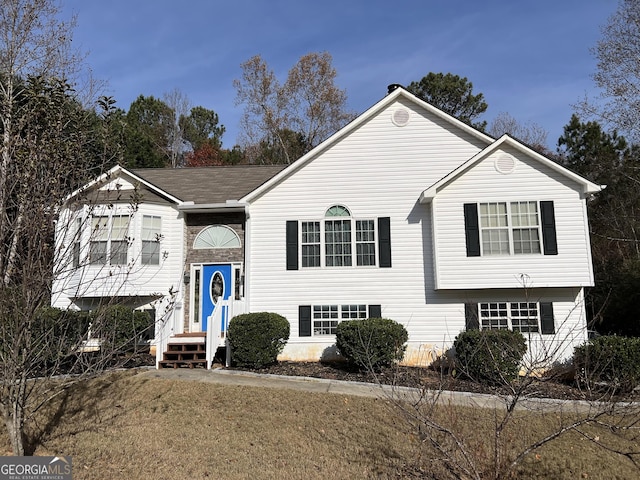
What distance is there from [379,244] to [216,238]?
4900 millimetres

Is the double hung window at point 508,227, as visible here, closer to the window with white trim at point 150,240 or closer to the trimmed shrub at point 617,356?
the trimmed shrub at point 617,356

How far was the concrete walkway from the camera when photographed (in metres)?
8.56

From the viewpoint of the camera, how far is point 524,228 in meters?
11.9

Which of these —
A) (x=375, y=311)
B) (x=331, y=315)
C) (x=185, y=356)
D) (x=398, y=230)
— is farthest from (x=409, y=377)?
(x=185, y=356)

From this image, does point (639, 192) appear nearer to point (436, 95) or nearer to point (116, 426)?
point (436, 95)

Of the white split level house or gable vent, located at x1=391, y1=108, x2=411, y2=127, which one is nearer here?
the white split level house

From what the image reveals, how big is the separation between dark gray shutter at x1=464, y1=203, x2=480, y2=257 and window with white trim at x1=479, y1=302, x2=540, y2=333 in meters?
1.56

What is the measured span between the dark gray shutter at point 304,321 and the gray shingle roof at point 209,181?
13.3 feet

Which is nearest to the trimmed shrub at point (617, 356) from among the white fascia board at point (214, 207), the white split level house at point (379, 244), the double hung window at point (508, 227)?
the white split level house at point (379, 244)

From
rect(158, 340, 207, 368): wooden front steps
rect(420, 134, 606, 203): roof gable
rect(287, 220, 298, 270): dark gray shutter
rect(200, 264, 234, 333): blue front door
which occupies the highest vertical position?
rect(420, 134, 606, 203): roof gable

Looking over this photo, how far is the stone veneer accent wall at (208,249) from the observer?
1352 cm

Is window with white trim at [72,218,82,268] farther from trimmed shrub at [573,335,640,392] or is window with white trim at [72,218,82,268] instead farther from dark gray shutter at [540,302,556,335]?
dark gray shutter at [540,302,556,335]

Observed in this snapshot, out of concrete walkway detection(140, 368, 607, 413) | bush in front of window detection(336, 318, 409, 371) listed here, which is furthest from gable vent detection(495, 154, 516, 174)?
concrete walkway detection(140, 368, 607, 413)

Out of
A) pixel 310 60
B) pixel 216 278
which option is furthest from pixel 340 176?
pixel 310 60
